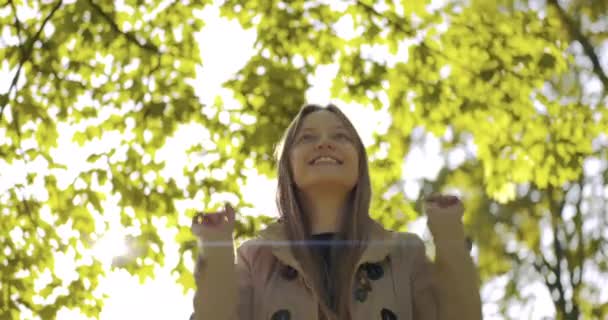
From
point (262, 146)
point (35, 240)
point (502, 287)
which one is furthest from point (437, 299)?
point (502, 287)

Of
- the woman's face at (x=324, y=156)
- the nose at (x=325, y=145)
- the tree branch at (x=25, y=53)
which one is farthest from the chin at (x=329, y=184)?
the tree branch at (x=25, y=53)

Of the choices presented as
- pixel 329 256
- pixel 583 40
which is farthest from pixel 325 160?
pixel 583 40

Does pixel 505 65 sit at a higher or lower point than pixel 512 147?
higher

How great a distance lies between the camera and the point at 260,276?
2531mm

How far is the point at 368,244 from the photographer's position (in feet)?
8.25

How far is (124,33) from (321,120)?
3.25 metres

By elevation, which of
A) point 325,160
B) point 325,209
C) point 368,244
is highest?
point 325,160

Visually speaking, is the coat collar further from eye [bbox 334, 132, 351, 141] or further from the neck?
eye [bbox 334, 132, 351, 141]

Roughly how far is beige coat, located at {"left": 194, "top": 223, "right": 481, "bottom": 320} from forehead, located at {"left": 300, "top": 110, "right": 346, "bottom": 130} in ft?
1.18

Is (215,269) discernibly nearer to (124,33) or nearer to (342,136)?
(342,136)

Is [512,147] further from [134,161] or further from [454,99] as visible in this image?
[134,161]

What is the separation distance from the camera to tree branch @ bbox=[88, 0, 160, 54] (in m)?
5.48

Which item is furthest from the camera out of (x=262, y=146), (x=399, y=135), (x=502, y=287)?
(x=502, y=287)

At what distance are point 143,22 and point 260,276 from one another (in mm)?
3626
